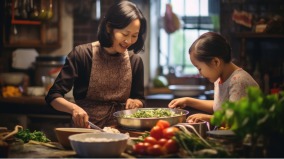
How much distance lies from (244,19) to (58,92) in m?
3.21

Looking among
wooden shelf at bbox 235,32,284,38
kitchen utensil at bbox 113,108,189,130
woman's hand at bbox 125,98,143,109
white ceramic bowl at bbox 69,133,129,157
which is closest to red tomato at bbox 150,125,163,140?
white ceramic bowl at bbox 69,133,129,157

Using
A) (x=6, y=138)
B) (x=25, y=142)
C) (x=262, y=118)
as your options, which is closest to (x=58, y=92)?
(x=25, y=142)

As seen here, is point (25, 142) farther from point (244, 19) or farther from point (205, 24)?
point (205, 24)

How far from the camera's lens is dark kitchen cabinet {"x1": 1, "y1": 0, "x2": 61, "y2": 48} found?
6047 millimetres

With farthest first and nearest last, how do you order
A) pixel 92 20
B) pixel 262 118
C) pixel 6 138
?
pixel 92 20 → pixel 6 138 → pixel 262 118

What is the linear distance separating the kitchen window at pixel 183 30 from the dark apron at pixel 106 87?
3.02 m

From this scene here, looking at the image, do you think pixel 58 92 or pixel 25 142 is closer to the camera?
pixel 25 142

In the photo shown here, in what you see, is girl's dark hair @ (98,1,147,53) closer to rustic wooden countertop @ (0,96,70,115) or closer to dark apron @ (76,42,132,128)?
dark apron @ (76,42,132,128)

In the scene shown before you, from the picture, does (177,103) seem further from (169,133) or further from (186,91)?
(186,91)

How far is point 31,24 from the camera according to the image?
20.7 ft

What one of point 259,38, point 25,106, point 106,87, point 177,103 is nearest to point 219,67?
point 177,103

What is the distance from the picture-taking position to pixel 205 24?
22.7 feet

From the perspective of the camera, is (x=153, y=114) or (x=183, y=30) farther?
(x=183, y=30)

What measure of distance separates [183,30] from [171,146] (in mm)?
4521
